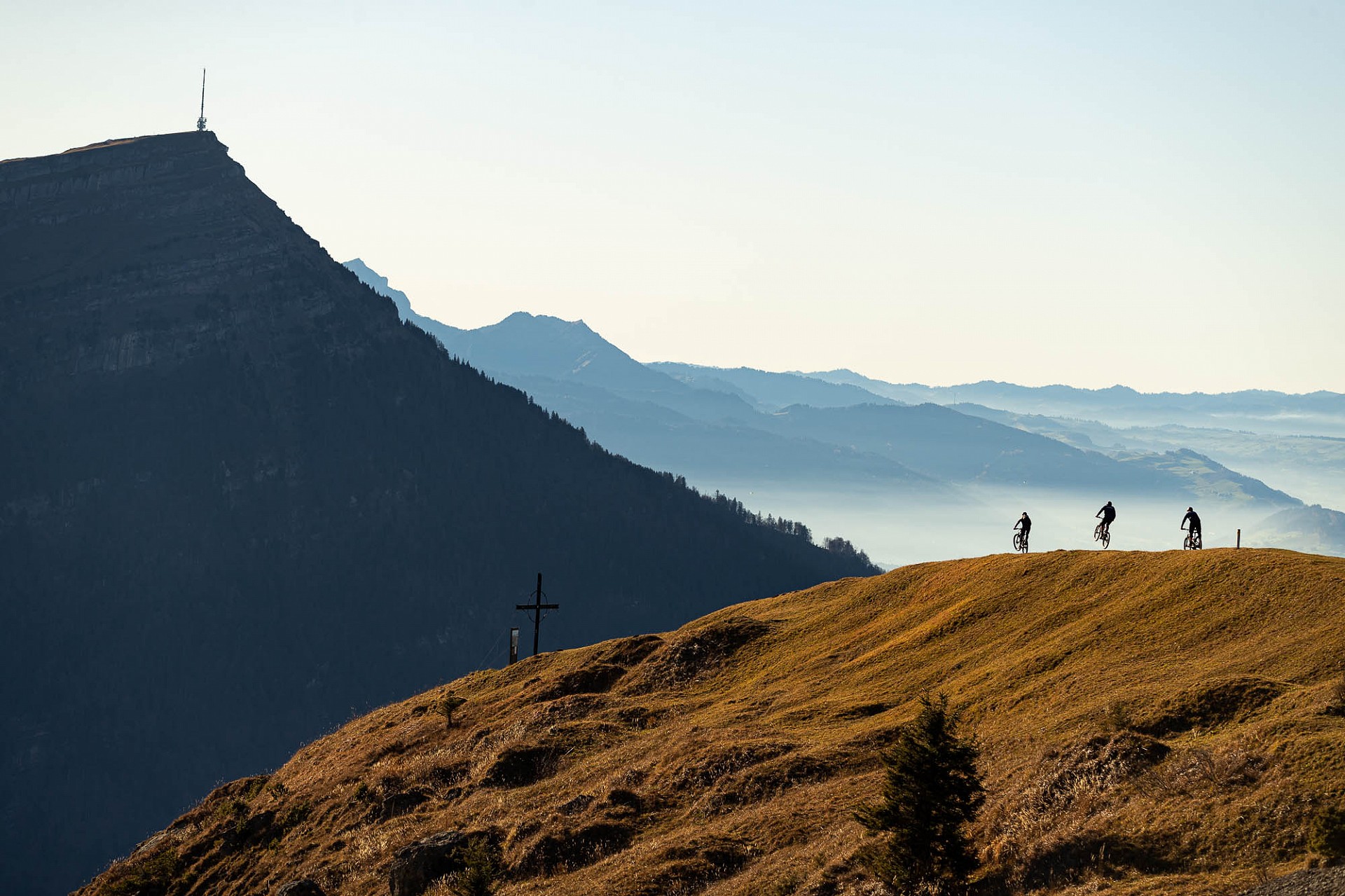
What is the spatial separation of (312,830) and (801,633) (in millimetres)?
26467

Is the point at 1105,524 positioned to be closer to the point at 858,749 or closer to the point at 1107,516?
the point at 1107,516

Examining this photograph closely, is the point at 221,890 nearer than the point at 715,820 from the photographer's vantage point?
No

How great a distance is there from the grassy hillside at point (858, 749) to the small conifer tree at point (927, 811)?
149 centimetres

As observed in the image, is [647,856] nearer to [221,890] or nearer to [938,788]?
[938,788]

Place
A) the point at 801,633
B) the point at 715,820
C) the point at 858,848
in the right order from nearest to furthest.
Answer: the point at 858,848, the point at 715,820, the point at 801,633

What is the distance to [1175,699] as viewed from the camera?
36938mm

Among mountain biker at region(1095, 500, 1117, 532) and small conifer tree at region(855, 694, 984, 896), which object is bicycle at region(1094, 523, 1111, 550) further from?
small conifer tree at region(855, 694, 984, 896)

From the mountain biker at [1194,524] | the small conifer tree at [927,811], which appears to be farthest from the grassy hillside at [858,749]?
the mountain biker at [1194,524]

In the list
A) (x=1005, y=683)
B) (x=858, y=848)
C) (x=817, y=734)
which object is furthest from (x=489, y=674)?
(x=858, y=848)

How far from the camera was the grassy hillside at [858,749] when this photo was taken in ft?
100

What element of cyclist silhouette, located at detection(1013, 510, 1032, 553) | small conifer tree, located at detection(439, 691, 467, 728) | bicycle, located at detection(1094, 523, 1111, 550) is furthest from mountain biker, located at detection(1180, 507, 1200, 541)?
small conifer tree, located at detection(439, 691, 467, 728)

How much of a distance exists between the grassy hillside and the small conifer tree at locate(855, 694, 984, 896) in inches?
58.7

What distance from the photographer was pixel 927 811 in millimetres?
30359

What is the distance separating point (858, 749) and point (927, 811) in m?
12.5
